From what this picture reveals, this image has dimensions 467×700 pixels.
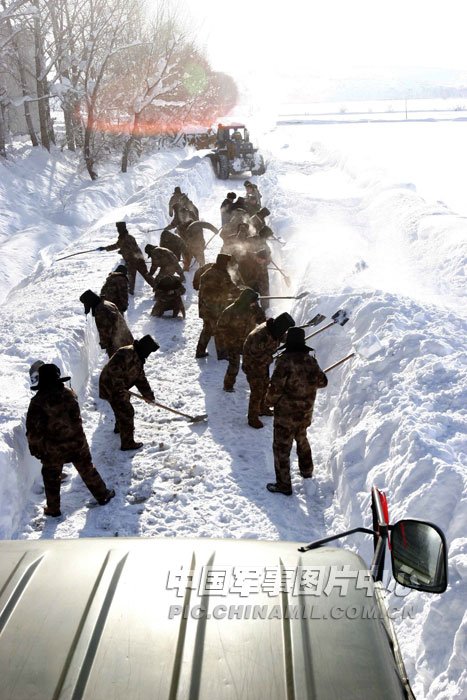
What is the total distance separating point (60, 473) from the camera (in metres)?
5.07

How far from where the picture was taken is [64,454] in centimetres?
498

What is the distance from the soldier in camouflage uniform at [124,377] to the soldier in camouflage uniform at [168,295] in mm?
3487

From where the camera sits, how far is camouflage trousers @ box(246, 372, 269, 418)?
639cm

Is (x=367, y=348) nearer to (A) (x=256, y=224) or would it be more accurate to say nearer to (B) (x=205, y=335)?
(B) (x=205, y=335)

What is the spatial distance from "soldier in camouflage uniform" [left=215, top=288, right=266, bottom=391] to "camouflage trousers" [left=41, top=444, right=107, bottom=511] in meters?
2.57

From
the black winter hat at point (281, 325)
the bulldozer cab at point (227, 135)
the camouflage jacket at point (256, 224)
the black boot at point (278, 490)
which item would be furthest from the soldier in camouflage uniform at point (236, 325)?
the bulldozer cab at point (227, 135)

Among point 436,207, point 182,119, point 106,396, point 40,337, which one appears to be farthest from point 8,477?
point 182,119

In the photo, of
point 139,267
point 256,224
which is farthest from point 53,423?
point 256,224

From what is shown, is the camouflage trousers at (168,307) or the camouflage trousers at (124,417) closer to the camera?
the camouflage trousers at (124,417)

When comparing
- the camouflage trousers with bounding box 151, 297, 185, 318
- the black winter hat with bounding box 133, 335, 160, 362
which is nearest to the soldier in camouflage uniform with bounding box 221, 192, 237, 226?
the camouflage trousers with bounding box 151, 297, 185, 318

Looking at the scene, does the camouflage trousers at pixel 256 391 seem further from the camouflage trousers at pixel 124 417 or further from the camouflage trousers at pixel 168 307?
the camouflage trousers at pixel 168 307

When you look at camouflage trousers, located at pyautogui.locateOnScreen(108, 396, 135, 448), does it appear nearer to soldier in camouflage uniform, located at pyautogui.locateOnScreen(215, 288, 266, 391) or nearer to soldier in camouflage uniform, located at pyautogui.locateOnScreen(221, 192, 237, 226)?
soldier in camouflage uniform, located at pyautogui.locateOnScreen(215, 288, 266, 391)

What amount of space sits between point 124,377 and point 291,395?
189cm

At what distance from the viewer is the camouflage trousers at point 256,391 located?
6391 mm
